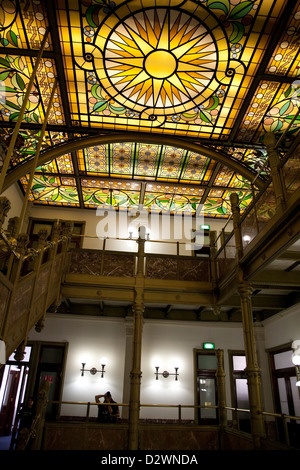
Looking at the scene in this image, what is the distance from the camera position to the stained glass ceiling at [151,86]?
6.49 meters

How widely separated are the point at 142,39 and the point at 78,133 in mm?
3096

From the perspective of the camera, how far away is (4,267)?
519cm

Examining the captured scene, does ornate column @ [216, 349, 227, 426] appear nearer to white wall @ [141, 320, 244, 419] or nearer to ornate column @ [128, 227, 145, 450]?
white wall @ [141, 320, 244, 419]

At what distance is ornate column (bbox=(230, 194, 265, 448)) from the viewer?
638 cm

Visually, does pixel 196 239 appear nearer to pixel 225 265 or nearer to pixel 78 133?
pixel 225 265

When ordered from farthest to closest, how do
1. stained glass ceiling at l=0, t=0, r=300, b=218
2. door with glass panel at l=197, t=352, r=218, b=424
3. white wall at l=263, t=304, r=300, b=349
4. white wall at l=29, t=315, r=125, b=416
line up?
door with glass panel at l=197, t=352, r=218, b=424, white wall at l=29, t=315, r=125, b=416, white wall at l=263, t=304, r=300, b=349, stained glass ceiling at l=0, t=0, r=300, b=218

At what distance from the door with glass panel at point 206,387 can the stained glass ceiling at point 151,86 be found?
19.9 feet

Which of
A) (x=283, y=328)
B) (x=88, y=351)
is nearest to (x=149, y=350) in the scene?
(x=88, y=351)

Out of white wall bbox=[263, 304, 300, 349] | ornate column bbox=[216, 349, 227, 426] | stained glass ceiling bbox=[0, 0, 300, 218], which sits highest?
stained glass ceiling bbox=[0, 0, 300, 218]

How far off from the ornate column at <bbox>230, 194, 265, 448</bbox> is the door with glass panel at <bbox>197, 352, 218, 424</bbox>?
5.06 metres

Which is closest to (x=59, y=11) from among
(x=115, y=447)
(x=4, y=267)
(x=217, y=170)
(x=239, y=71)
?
(x=239, y=71)

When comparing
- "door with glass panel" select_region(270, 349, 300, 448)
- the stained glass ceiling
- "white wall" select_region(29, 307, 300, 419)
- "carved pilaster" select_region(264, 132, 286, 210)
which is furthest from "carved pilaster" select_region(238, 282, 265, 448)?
"white wall" select_region(29, 307, 300, 419)

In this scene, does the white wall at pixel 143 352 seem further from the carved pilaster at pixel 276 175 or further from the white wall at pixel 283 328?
the carved pilaster at pixel 276 175

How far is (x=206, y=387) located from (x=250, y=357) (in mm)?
5483
